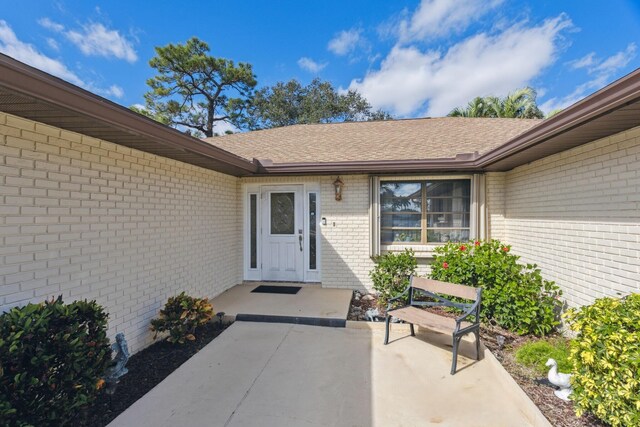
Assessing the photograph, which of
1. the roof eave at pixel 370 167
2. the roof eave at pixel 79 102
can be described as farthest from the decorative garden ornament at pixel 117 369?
the roof eave at pixel 370 167

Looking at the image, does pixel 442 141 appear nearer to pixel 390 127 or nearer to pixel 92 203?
pixel 390 127

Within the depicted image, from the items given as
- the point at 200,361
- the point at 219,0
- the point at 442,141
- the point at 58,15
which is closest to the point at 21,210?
the point at 200,361

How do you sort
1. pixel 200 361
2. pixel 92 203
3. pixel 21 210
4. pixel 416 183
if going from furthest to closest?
1. pixel 416 183
2. pixel 200 361
3. pixel 92 203
4. pixel 21 210

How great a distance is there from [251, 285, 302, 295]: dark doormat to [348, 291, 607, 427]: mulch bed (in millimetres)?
1571

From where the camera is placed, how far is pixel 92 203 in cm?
330

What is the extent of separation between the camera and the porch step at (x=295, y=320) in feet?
15.1

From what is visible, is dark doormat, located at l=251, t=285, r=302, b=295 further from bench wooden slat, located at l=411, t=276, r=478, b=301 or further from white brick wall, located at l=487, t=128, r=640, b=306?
white brick wall, located at l=487, t=128, r=640, b=306

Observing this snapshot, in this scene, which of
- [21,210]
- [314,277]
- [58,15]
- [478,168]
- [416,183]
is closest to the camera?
[21,210]

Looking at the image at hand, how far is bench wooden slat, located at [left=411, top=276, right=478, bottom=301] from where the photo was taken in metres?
3.81

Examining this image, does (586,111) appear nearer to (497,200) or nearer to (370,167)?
(370,167)

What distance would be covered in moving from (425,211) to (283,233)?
318cm

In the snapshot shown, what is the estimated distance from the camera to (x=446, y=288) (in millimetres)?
4066

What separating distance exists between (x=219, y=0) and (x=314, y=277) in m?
11.2

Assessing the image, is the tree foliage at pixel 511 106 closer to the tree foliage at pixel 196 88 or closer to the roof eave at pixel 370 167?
the roof eave at pixel 370 167
